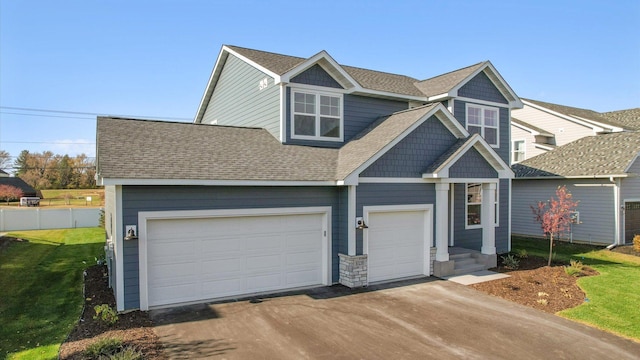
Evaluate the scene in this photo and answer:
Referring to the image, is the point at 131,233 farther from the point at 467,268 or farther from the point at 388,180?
the point at 467,268

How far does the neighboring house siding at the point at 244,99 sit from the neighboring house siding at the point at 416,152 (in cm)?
364

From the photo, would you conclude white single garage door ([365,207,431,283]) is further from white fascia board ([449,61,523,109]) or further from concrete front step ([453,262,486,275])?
white fascia board ([449,61,523,109])

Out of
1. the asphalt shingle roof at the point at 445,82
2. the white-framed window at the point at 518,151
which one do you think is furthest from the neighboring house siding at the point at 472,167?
the white-framed window at the point at 518,151

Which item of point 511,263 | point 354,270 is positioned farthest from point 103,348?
point 511,263

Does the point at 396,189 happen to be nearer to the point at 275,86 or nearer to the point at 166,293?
the point at 275,86

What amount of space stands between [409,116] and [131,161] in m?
8.18

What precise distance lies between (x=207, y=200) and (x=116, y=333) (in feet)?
11.1

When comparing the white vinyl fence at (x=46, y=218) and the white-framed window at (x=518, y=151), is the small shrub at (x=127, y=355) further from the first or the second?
the white vinyl fence at (x=46, y=218)

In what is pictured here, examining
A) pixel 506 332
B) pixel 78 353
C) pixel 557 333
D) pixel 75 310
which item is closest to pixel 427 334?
pixel 506 332

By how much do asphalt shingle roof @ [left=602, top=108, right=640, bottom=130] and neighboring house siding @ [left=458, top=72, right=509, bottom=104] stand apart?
13.6 metres

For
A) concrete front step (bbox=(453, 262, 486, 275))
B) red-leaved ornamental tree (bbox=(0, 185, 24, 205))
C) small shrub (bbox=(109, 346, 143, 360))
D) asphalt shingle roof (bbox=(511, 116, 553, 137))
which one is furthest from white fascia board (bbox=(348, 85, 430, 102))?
red-leaved ornamental tree (bbox=(0, 185, 24, 205))

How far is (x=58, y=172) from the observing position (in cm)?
6344

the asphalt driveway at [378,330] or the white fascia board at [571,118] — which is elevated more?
the white fascia board at [571,118]

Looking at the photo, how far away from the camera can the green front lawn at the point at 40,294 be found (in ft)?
23.3
